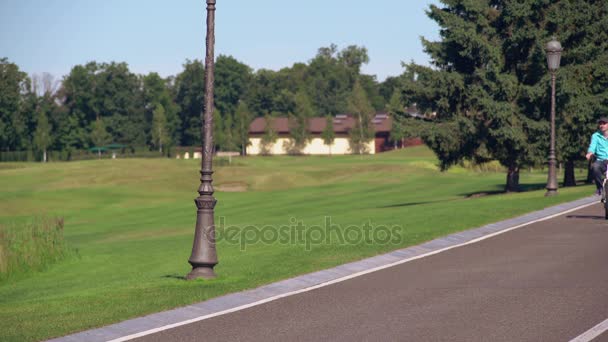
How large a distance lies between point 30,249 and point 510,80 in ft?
66.4

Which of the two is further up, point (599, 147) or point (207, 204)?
point (599, 147)

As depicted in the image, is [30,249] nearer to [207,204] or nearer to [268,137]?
[207,204]

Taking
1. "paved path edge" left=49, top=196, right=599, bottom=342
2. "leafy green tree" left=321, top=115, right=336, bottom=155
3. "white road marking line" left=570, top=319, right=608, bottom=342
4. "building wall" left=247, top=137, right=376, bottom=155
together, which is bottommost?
"paved path edge" left=49, top=196, right=599, bottom=342

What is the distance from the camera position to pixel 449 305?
9.26 meters

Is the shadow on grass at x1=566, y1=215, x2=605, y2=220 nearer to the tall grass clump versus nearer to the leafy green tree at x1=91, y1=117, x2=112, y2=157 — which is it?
the tall grass clump

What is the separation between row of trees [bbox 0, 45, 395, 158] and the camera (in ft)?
414

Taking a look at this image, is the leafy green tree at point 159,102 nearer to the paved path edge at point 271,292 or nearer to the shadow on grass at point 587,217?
the shadow on grass at point 587,217

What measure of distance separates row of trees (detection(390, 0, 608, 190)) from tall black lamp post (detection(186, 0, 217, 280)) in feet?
73.0

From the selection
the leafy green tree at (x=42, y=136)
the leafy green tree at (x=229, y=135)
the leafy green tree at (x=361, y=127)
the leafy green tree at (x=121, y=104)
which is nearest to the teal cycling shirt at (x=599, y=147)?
the leafy green tree at (x=361, y=127)

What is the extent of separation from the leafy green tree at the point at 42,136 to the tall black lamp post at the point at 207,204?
11251 centimetres

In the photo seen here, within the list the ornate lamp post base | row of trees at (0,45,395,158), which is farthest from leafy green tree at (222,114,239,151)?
the ornate lamp post base

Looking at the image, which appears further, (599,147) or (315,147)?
(315,147)

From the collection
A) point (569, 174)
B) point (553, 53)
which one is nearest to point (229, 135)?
point (569, 174)

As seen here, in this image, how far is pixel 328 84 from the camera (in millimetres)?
177625
